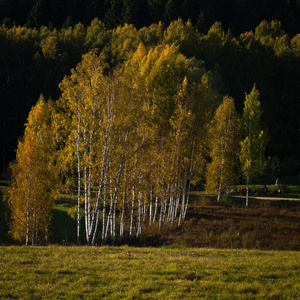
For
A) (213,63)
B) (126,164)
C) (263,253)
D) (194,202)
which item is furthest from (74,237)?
(213,63)

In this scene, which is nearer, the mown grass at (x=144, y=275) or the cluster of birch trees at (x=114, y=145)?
the mown grass at (x=144, y=275)

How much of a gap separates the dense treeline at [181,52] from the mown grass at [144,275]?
59512mm

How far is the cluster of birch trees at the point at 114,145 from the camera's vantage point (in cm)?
2038

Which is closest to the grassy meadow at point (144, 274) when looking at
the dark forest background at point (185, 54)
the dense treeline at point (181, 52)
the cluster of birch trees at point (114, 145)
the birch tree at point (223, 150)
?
the cluster of birch trees at point (114, 145)

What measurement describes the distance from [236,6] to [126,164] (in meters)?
126

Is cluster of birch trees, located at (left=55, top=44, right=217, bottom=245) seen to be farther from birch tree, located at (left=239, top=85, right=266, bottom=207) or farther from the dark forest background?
the dark forest background

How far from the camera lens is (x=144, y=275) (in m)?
10.7

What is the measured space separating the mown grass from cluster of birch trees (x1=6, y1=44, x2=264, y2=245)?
21.0ft

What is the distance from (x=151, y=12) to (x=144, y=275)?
12550 centimetres

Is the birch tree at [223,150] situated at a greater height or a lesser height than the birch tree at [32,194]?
greater

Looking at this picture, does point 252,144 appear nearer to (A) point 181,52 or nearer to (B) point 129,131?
(B) point 129,131

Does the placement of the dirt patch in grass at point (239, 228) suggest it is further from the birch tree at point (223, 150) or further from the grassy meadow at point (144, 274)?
the grassy meadow at point (144, 274)

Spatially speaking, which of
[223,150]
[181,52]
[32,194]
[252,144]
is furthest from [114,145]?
[181,52]

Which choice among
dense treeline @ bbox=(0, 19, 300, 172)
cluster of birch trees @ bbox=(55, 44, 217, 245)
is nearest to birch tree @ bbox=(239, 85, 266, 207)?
cluster of birch trees @ bbox=(55, 44, 217, 245)
